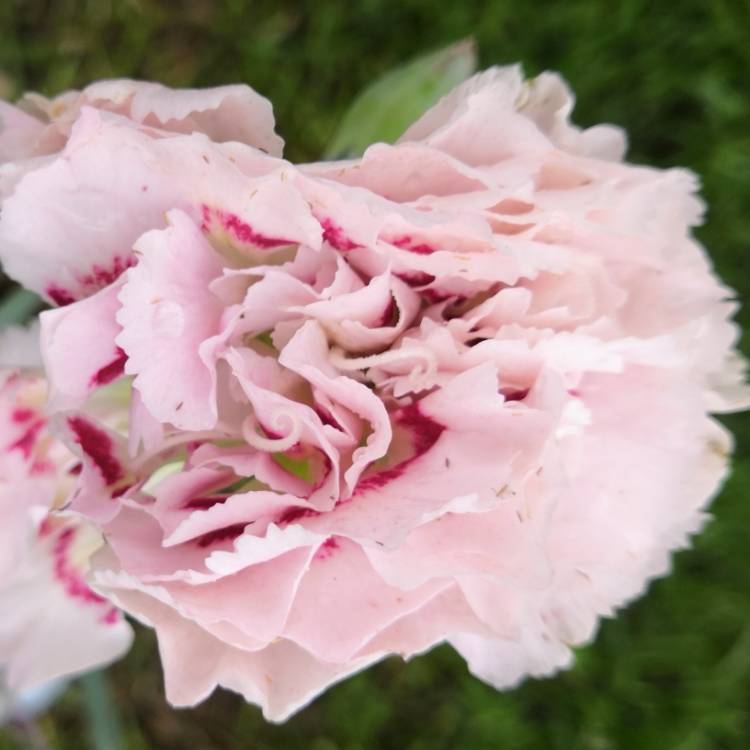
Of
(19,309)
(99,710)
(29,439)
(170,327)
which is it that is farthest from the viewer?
(99,710)

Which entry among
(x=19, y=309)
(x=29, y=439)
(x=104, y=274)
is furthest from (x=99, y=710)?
(x=104, y=274)

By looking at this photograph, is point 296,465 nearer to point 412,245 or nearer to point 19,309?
point 412,245

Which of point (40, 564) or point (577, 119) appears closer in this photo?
point (40, 564)

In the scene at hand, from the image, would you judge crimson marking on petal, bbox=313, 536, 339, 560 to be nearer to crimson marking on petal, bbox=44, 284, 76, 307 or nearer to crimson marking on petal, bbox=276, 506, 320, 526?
crimson marking on petal, bbox=276, 506, 320, 526

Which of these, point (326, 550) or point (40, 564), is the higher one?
point (326, 550)

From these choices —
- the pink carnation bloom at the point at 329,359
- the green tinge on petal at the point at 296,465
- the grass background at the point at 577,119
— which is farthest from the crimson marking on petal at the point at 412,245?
the grass background at the point at 577,119

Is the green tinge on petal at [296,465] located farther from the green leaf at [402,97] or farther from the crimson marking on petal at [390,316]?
the green leaf at [402,97]
